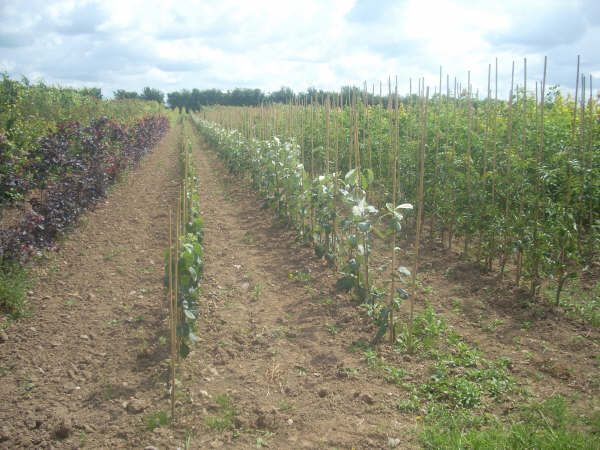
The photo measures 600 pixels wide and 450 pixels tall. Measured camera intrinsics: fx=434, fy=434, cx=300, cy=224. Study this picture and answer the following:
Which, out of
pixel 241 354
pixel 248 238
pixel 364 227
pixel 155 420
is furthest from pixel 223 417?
pixel 248 238

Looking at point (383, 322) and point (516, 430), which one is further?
point (383, 322)


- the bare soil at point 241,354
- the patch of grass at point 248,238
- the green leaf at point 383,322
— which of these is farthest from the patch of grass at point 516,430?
the patch of grass at point 248,238

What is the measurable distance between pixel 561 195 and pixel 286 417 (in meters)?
3.98

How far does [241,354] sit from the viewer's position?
13.1 ft

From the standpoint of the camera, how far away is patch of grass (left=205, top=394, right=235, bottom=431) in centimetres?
302

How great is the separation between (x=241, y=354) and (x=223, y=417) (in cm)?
90

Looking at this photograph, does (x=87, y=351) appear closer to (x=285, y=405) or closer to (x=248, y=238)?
(x=285, y=405)

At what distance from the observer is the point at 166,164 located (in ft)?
55.4

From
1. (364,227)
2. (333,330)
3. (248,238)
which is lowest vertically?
(333,330)

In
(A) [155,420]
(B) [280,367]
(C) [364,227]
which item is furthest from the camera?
(C) [364,227]

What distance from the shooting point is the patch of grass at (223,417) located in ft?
9.89

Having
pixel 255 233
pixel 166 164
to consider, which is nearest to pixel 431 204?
pixel 255 233

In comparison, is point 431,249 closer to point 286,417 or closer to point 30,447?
point 286,417

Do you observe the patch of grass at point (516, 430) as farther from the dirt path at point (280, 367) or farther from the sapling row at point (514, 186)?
the sapling row at point (514, 186)
